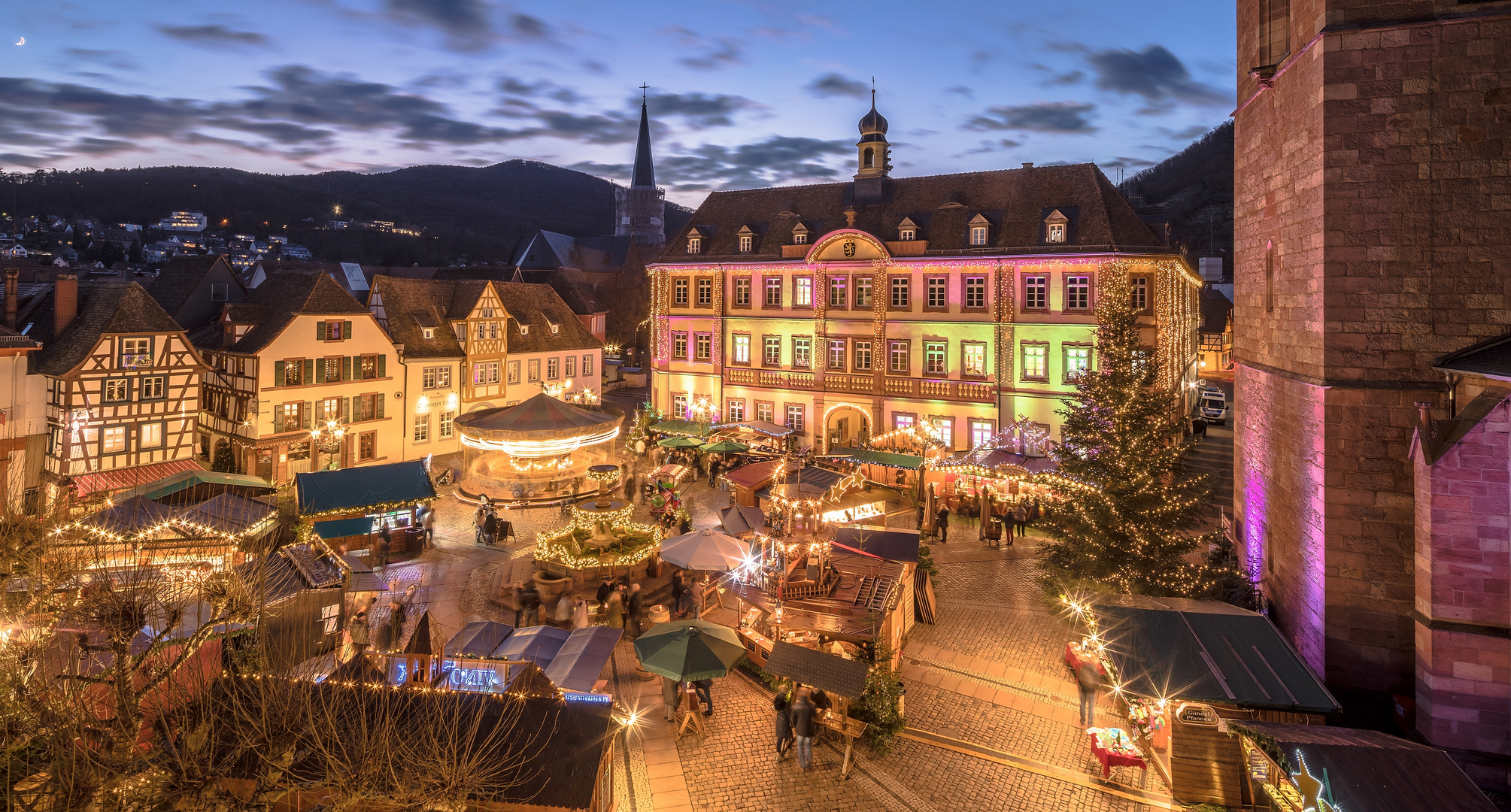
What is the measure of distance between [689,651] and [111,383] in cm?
2533

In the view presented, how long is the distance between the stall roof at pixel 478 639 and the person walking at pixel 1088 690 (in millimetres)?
9588

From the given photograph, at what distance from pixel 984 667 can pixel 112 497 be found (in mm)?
23790

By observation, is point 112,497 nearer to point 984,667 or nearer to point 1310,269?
point 984,667

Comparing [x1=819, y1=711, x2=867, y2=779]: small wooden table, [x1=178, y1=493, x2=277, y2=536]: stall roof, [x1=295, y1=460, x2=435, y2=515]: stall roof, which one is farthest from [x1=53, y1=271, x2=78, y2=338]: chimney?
[x1=819, y1=711, x2=867, y2=779]: small wooden table

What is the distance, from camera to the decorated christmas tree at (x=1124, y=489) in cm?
1535

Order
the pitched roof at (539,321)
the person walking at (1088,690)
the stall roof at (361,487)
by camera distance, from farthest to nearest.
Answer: the pitched roof at (539,321)
the stall roof at (361,487)
the person walking at (1088,690)

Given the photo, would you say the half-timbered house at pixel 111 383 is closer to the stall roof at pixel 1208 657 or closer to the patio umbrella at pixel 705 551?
the patio umbrella at pixel 705 551

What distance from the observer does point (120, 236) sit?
88.9 metres

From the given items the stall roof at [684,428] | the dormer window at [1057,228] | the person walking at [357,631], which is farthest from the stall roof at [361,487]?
the dormer window at [1057,228]

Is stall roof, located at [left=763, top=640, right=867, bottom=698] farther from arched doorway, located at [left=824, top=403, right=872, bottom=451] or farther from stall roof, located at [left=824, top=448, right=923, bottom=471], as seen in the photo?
arched doorway, located at [left=824, top=403, right=872, bottom=451]

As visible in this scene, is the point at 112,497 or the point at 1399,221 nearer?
the point at 1399,221

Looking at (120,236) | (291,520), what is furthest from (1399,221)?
(120,236)

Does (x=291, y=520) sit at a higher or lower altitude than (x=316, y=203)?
lower

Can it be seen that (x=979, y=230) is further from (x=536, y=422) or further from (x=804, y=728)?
(x=804, y=728)
